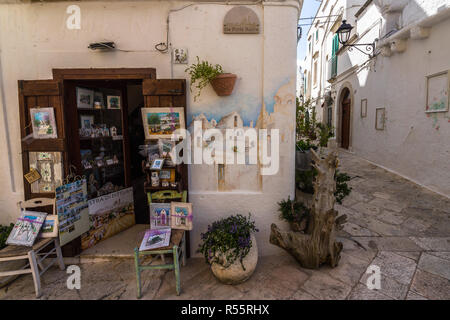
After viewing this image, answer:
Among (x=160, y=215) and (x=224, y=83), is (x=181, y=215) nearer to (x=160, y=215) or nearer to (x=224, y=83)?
(x=160, y=215)

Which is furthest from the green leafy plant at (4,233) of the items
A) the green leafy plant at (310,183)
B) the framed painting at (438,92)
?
the framed painting at (438,92)

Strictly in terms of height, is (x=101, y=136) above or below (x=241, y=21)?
below

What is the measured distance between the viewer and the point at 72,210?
307 centimetres

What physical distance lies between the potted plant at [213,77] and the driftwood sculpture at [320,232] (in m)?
1.32

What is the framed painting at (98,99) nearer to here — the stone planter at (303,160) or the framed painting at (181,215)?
the framed painting at (181,215)

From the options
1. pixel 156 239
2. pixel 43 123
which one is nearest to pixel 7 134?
pixel 43 123

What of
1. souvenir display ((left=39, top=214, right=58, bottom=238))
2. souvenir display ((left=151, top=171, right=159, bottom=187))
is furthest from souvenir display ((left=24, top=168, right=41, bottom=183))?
souvenir display ((left=151, top=171, right=159, bottom=187))

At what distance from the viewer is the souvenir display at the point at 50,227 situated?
286cm

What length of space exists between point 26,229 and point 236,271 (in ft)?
8.36

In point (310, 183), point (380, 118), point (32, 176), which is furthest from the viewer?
point (380, 118)

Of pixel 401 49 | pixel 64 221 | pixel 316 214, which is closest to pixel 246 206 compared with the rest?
pixel 316 214

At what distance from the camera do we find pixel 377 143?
24.6ft

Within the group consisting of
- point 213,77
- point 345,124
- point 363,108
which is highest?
point 363,108

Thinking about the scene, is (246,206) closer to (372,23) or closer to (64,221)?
(64,221)
